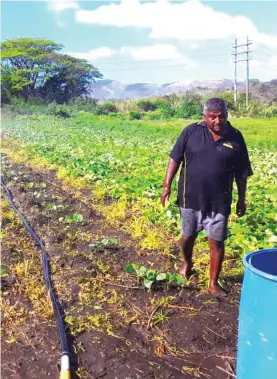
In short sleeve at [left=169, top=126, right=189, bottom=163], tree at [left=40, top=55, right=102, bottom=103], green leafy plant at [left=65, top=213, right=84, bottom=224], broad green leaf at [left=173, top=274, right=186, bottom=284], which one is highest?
tree at [left=40, top=55, right=102, bottom=103]

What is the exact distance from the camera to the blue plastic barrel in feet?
7.53

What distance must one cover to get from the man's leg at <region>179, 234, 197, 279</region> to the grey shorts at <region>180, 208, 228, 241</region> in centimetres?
6

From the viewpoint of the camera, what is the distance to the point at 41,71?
166 feet

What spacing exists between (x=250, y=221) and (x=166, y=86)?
126 metres

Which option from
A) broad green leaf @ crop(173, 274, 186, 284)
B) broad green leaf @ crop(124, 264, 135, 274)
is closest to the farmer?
broad green leaf @ crop(173, 274, 186, 284)

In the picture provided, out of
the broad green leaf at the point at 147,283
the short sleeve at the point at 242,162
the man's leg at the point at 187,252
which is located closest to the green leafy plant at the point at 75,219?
the man's leg at the point at 187,252

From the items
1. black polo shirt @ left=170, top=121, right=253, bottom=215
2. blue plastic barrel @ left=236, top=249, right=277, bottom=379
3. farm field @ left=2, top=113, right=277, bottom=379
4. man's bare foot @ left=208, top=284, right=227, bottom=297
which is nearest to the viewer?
blue plastic barrel @ left=236, top=249, right=277, bottom=379

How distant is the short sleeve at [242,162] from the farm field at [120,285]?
99cm

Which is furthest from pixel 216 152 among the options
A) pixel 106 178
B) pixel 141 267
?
pixel 106 178

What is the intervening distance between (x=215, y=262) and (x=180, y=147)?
3.24 feet

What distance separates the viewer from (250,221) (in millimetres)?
5508

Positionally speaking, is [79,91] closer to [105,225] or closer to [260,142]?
[260,142]

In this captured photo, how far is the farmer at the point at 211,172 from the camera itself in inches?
151

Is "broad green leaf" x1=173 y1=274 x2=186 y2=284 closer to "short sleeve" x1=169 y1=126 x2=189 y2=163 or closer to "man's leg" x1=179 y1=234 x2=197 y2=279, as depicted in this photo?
"man's leg" x1=179 y1=234 x2=197 y2=279
